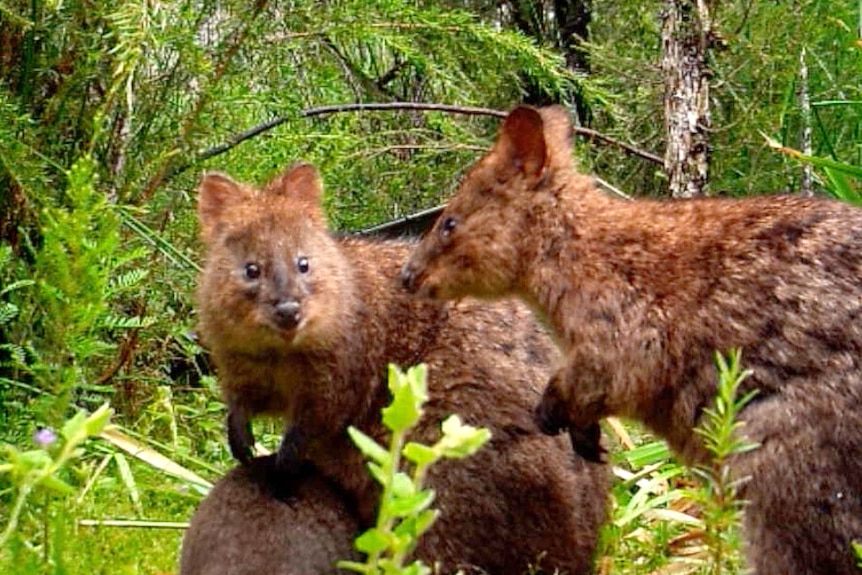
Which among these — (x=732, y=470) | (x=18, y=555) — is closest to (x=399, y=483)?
(x=18, y=555)

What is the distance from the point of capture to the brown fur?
520 centimetres

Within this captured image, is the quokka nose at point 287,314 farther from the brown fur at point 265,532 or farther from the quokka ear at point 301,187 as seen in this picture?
the quokka ear at point 301,187

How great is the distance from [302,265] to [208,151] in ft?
7.48

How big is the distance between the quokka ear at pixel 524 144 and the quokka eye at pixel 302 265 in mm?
716

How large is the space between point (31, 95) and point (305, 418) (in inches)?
82.3

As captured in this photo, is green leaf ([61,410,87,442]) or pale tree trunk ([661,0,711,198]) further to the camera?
pale tree trunk ([661,0,711,198])

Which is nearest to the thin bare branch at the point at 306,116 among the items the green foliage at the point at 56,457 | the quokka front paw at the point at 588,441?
the quokka front paw at the point at 588,441

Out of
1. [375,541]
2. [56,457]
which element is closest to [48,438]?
[56,457]

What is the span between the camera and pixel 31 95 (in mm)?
6887

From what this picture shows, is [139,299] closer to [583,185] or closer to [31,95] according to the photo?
[31,95]

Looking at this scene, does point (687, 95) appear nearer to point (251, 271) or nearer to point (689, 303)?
point (251, 271)

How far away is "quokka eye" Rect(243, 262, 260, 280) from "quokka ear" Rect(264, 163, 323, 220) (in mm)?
384

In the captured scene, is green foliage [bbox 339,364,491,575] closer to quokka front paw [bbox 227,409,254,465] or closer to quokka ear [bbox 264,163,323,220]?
quokka front paw [bbox 227,409,254,465]

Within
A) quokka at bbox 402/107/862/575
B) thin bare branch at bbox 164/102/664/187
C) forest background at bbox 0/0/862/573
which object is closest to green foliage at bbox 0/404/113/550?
forest background at bbox 0/0/862/573
